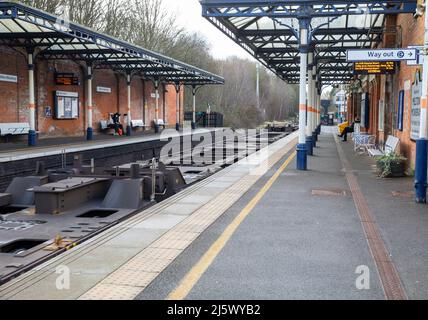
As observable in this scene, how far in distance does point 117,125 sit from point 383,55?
82.8ft

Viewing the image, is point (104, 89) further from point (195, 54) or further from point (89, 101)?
point (195, 54)

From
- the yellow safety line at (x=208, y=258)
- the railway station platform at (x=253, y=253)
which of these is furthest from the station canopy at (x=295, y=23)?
the yellow safety line at (x=208, y=258)

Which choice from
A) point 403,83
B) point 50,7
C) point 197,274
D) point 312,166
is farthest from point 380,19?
point 50,7

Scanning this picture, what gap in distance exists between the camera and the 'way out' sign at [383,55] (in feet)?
34.0

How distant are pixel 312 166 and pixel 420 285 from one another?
1137cm

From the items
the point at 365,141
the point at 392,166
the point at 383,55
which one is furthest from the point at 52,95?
the point at 383,55

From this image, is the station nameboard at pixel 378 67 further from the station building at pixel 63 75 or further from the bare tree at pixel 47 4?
the bare tree at pixel 47 4

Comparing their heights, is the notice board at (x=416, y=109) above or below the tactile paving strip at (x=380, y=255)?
above

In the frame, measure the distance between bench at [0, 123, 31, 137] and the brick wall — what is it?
1.23 ft

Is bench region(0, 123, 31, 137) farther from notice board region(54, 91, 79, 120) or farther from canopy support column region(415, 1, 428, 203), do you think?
canopy support column region(415, 1, 428, 203)

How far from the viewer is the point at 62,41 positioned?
76.0 feet

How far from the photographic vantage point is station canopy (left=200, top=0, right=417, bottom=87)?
14.1 meters

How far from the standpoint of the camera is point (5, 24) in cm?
2033

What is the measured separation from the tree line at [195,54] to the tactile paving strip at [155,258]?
959 inches
